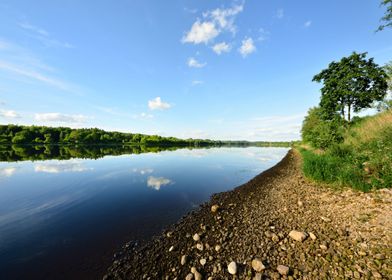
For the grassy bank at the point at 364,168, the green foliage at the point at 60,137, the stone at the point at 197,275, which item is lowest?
the stone at the point at 197,275

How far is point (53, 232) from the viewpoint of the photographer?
30.9 feet

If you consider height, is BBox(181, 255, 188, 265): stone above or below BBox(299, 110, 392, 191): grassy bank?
below

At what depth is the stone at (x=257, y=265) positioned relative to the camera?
17.1 feet

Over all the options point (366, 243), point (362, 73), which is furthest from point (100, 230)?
point (362, 73)

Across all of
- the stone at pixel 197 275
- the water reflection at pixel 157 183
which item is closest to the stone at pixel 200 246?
the stone at pixel 197 275

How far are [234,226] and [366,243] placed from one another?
15.2 feet

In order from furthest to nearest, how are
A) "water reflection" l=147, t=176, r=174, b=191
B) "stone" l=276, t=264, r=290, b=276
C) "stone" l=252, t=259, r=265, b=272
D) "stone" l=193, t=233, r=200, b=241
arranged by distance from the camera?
"water reflection" l=147, t=176, r=174, b=191 → "stone" l=193, t=233, r=200, b=241 → "stone" l=252, t=259, r=265, b=272 → "stone" l=276, t=264, r=290, b=276

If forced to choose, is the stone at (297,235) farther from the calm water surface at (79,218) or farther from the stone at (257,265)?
the calm water surface at (79,218)

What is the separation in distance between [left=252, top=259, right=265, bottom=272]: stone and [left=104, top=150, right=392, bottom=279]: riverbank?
0.03 meters

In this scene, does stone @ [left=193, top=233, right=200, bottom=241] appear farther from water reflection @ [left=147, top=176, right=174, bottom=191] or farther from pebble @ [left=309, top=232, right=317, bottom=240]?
water reflection @ [left=147, top=176, right=174, bottom=191]

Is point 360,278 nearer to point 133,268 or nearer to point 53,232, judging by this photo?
point 133,268

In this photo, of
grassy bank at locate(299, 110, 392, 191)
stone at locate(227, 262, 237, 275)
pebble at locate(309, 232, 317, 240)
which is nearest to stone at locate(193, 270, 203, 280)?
stone at locate(227, 262, 237, 275)

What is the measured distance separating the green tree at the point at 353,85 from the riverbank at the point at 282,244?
24798mm

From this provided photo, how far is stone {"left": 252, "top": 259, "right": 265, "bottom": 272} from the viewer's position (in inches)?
205
